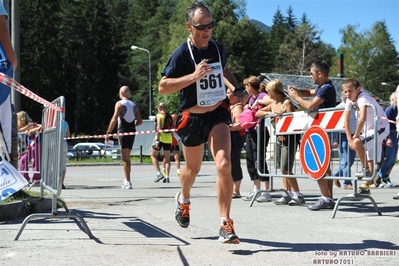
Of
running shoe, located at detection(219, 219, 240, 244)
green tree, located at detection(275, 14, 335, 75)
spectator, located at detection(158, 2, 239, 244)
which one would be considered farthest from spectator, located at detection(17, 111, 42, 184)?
green tree, located at detection(275, 14, 335, 75)

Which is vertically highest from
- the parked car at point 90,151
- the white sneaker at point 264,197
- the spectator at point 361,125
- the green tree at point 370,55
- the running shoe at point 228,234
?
the green tree at point 370,55

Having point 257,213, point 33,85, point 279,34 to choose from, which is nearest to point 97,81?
point 33,85

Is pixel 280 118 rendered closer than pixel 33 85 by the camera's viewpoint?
Yes

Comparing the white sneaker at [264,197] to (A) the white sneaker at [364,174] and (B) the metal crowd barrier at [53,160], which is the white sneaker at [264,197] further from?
(B) the metal crowd barrier at [53,160]

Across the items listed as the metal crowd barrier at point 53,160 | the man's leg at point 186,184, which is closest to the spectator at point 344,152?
the man's leg at point 186,184

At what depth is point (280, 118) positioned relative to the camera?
9.94 metres

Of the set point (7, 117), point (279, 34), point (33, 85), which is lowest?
point (7, 117)

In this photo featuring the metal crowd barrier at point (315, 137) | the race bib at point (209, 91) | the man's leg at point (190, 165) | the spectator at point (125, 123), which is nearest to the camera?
the race bib at point (209, 91)

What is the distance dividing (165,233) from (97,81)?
229 ft

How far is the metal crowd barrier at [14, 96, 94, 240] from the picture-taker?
20.6ft

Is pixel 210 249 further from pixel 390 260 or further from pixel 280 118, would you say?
pixel 280 118

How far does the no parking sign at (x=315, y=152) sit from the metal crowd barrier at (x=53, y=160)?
3.51 metres

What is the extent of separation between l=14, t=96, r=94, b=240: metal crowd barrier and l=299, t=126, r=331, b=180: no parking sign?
3511mm

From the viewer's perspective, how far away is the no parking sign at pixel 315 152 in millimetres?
8633
